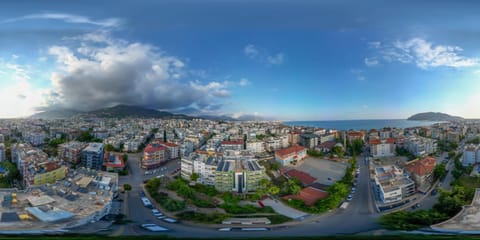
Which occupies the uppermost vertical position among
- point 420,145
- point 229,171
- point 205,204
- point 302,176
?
point 420,145

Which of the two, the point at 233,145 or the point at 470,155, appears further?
the point at 233,145

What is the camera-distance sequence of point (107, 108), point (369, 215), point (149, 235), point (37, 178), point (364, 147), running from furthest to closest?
point (364, 147), point (37, 178), point (107, 108), point (369, 215), point (149, 235)

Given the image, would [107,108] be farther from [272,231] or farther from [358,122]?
[358,122]

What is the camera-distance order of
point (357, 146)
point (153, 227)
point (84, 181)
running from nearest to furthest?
point (153, 227) < point (84, 181) < point (357, 146)

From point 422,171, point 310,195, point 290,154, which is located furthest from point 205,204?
point 422,171

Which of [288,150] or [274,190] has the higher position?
[288,150]

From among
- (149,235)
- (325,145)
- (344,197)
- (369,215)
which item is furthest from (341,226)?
(325,145)

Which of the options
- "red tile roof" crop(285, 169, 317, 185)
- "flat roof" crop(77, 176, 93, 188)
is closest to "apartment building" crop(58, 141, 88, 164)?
"flat roof" crop(77, 176, 93, 188)

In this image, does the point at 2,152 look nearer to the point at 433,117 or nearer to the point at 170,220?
the point at 170,220

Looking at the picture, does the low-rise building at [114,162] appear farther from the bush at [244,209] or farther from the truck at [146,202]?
the bush at [244,209]
